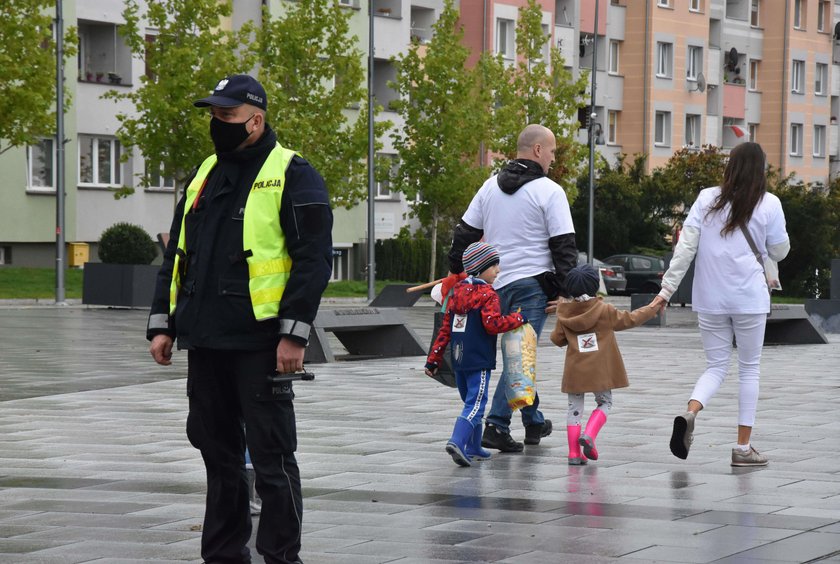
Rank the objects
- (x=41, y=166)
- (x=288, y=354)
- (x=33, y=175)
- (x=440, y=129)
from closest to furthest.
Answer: (x=288, y=354) < (x=33, y=175) < (x=41, y=166) < (x=440, y=129)

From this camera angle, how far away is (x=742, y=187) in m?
9.48

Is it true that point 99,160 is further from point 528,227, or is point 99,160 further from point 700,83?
point 528,227

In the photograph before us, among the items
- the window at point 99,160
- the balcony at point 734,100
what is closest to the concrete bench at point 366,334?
the window at point 99,160

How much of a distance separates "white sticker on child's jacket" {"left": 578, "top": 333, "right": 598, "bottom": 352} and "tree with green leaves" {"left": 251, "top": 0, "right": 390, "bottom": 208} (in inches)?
1401

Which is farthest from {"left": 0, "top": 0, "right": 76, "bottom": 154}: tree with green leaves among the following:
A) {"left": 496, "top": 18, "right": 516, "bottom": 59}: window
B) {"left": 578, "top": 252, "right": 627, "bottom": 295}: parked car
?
{"left": 496, "top": 18, "right": 516, "bottom": 59}: window

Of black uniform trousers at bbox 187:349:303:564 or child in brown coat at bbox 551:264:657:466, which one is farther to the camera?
child in brown coat at bbox 551:264:657:466

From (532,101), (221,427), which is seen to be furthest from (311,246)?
(532,101)

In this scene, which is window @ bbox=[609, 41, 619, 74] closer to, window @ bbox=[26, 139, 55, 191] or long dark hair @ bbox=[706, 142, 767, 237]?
window @ bbox=[26, 139, 55, 191]

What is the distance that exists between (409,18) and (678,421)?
163 ft

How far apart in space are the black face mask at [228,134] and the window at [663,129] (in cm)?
6759

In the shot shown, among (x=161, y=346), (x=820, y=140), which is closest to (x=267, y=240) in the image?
(x=161, y=346)

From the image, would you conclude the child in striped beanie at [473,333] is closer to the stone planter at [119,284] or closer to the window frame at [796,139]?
the stone planter at [119,284]

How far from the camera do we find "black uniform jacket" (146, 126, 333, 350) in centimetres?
575

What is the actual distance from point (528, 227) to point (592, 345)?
32.2 inches
